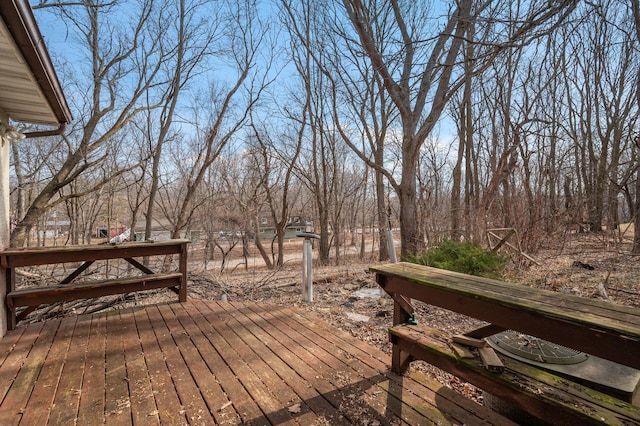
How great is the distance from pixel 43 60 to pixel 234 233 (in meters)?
13.9

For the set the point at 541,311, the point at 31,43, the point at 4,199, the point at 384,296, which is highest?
the point at 31,43

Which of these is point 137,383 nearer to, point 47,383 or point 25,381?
point 47,383

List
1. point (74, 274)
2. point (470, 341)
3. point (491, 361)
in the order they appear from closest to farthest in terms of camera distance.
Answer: point (491, 361) < point (470, 341) < point (74, 274)

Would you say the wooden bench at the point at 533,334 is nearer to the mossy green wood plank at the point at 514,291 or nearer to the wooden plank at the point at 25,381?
the mossy green wood plank at the point at 514,291

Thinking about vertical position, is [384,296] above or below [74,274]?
below

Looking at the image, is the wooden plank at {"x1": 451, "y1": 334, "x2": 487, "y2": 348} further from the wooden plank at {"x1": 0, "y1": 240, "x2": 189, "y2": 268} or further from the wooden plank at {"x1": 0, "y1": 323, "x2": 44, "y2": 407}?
the wooden plank at {"x1": 0, "y1": 240, "x2": 189, "y2": 268}

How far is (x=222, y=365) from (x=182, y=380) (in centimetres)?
30

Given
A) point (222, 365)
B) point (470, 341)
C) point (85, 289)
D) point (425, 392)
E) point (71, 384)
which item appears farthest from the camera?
point (85, 289)

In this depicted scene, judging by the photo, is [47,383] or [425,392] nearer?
[425,392]

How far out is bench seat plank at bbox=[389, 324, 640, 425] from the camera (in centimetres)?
131

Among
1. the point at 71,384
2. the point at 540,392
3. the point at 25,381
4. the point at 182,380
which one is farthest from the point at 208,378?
the point at 540,392

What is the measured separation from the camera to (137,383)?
7.14ft

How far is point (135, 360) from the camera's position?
2514 mm

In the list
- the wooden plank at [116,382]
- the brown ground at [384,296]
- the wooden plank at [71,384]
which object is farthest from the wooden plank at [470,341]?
the wooden plank at [71,384]
